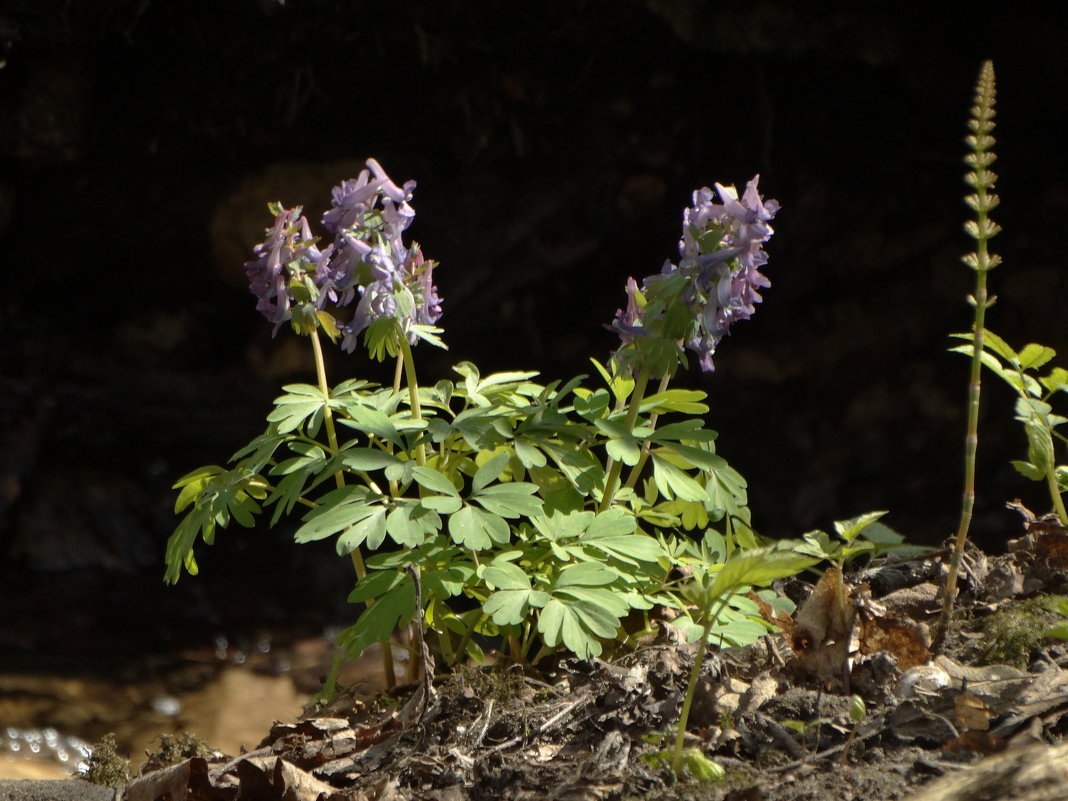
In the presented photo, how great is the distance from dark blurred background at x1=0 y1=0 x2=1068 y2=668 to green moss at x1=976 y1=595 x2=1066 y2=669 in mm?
3896

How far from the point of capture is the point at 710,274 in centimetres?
199

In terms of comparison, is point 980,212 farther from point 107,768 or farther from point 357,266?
point 107,768

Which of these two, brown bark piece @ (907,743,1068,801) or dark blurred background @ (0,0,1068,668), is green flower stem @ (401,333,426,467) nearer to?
brown bark piece @ (907,743,1068,801)

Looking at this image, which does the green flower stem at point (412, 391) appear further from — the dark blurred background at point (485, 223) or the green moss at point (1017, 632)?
the dark blurred background at point (485, 223)

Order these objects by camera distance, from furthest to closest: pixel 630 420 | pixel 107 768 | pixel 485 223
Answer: pixel 485 223, pixel 107 768, pixel 630 420

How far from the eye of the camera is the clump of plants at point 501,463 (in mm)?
1938

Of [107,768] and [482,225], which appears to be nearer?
[107,768]

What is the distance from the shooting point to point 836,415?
684cm

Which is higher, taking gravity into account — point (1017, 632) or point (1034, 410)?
point (1034, 410)

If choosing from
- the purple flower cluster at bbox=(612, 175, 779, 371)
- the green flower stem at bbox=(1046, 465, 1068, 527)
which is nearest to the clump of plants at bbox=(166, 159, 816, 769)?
the purple flower cluster at bbox=(612, 175, 779, 371)

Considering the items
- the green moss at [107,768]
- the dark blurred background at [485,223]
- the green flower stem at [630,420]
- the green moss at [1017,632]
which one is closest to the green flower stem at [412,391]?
the green flower stem at [630,420]

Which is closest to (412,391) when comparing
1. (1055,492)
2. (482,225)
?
(1055,492)

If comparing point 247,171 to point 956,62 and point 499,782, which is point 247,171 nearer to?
point 956,62

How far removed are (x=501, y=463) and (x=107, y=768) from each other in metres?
1.15
